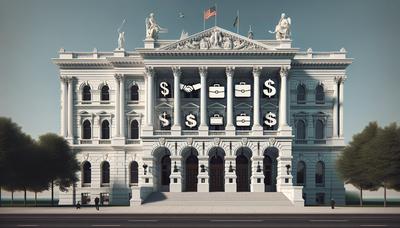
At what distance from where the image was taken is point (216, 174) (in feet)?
278

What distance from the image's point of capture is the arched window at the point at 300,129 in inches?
3514

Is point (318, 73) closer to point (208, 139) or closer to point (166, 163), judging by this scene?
point (208, 139)

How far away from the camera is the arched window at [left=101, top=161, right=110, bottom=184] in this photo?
291ft

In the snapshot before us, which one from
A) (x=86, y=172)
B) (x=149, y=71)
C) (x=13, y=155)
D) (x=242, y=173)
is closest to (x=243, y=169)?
(x=242, y=173)

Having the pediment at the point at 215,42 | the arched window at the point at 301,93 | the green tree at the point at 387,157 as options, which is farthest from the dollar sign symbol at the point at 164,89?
the green tree at the point at 387,157

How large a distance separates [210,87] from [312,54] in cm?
1867

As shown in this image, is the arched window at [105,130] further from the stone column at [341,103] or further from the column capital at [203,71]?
the stone column at [341,103]

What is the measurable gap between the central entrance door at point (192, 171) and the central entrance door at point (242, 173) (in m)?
6.56

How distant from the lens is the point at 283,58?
83125mm

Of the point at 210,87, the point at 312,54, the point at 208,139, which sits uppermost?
the point at 312,54

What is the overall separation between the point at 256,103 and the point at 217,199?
1803 centimetres

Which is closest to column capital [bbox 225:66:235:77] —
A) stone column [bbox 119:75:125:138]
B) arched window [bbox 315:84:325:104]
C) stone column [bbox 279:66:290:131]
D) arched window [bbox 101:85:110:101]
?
stone column [bbox 279:66:290:131]
